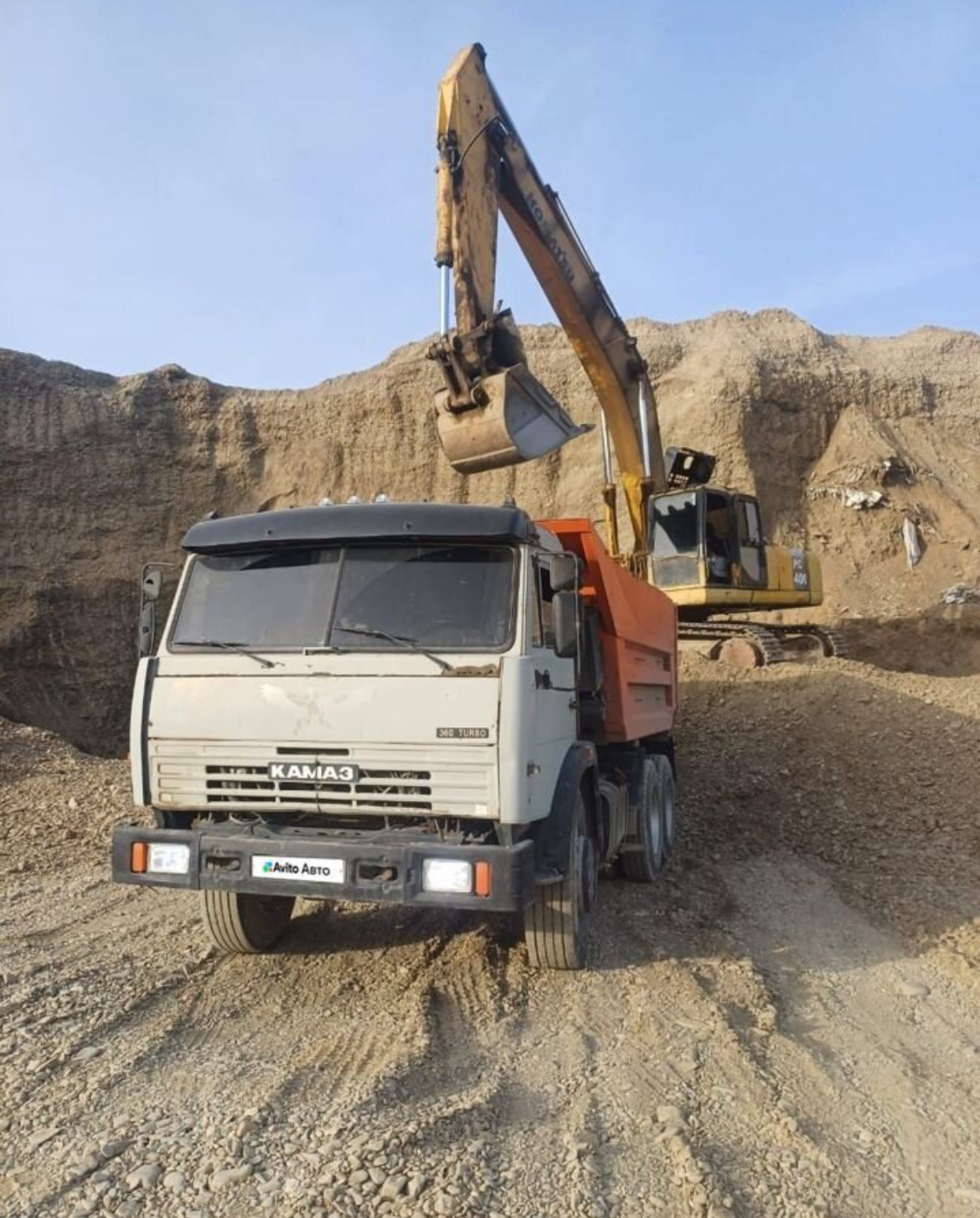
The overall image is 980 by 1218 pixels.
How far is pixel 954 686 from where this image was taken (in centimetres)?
1219

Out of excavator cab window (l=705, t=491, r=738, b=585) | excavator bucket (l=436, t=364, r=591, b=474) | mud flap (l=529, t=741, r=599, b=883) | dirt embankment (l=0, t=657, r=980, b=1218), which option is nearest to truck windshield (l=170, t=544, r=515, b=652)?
mud flap (l=529, t=741, r=599, b=883)

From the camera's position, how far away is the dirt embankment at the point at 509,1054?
10.1ft

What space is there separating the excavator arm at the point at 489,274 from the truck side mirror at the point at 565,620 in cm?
285

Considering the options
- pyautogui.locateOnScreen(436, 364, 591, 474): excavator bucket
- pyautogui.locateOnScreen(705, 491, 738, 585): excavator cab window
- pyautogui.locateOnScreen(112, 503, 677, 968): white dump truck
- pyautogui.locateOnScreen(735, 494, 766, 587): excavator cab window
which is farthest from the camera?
pyautogui.locateOnScreen(735, 494, 766, 587): excavator cab window

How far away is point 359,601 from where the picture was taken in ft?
16.4

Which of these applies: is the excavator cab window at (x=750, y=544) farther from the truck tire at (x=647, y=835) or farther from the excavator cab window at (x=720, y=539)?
the truck tire at (x=647, y=835)

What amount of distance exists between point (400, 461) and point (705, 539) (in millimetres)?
16471

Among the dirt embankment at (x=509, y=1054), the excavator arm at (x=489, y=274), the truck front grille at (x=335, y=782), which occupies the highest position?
the excavator arm at (x=489, y=274)

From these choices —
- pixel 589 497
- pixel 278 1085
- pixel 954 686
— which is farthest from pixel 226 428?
pixel 278 1085

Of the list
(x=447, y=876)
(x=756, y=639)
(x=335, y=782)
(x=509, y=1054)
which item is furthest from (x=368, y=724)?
(x=756, y=639)

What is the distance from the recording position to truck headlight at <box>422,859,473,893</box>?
4.34 meters

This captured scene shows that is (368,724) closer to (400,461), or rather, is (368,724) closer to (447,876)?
(447,876)

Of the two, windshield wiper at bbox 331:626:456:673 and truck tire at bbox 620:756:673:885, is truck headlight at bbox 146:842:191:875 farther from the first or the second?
truck tire at bbox 620:756:673:885

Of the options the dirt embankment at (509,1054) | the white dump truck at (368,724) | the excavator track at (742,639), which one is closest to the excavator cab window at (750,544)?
the excavator track at (742,639)
